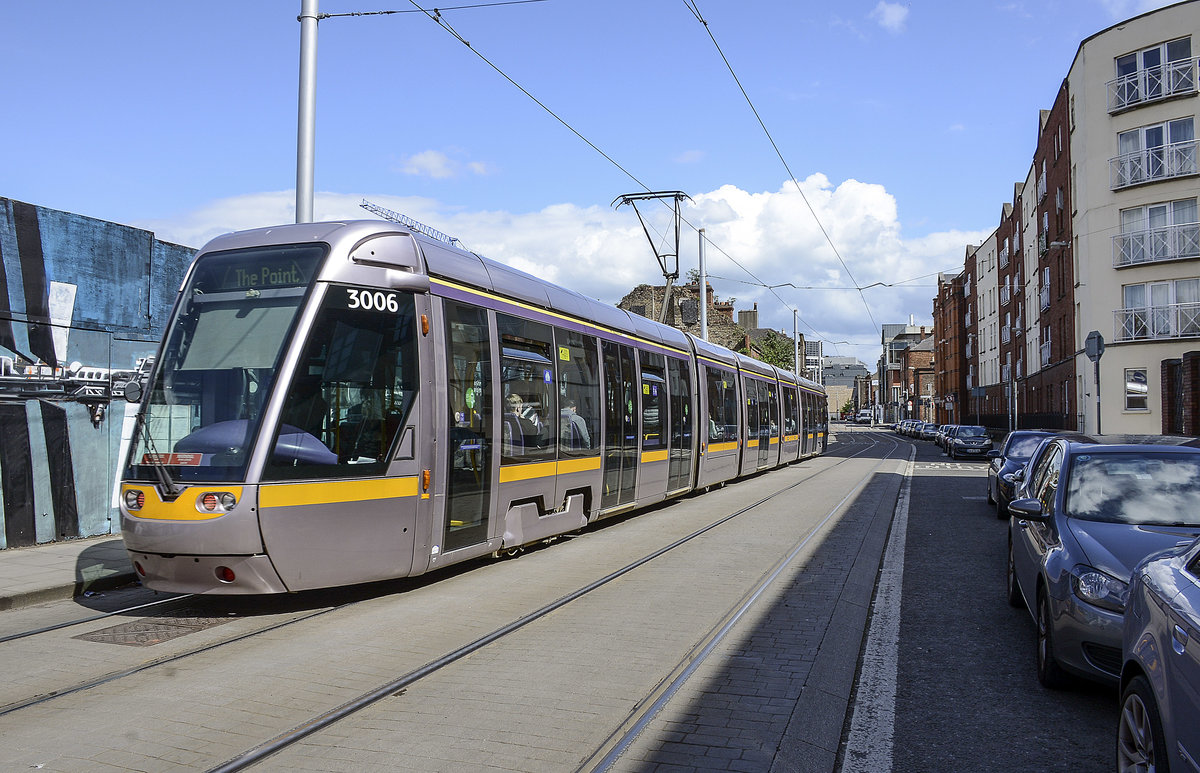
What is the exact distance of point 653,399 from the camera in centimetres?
1433

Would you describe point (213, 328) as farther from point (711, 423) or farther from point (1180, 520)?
point (711, 423)

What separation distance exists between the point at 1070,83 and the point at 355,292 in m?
36.9

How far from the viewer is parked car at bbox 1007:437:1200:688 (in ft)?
15.8

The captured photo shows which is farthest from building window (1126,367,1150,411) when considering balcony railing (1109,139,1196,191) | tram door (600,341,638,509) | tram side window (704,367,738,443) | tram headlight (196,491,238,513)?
tram headlight (196,491,238,513)

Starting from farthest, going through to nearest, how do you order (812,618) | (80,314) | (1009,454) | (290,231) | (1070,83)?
(1070,83) < (1009,454) < (80,314) < (290,231) < (812,618)

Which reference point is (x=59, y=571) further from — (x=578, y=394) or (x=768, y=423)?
(x=768, y=423)

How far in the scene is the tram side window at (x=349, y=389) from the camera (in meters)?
6.94

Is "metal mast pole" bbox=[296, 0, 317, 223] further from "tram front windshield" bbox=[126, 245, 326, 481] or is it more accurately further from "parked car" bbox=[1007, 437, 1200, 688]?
"parked car" bbox=[1007, 437, 1200, 688]

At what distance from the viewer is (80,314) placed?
11.6 m

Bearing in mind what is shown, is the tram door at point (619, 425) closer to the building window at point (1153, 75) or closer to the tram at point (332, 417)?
the tram at point (332, 417)

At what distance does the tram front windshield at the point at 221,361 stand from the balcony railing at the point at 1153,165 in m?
32.7

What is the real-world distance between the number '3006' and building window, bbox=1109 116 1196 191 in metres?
32.1

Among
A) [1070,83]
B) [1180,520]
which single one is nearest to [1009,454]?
[1180,520]

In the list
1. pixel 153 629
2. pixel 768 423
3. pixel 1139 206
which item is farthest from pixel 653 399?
pixel 1139 206
